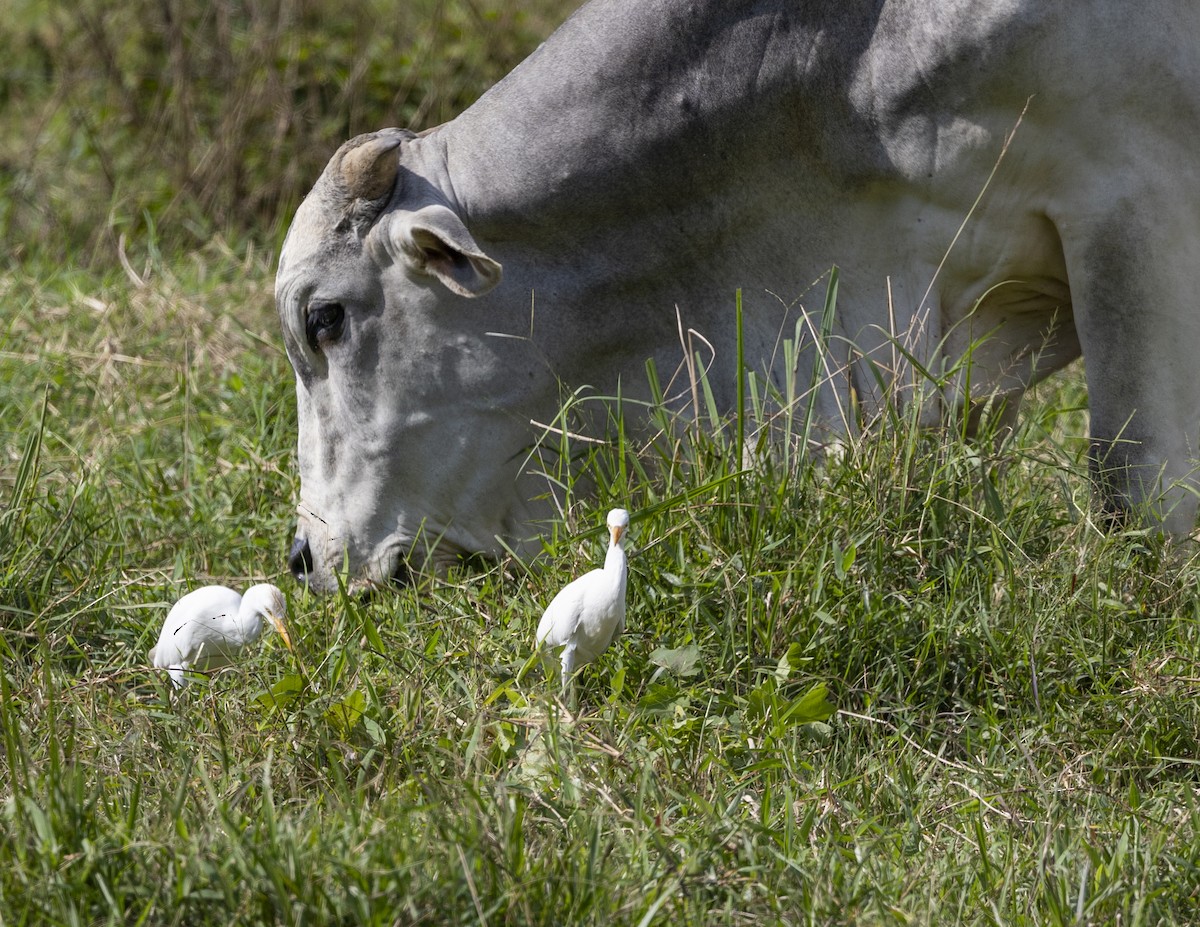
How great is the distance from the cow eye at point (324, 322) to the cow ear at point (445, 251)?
268mm

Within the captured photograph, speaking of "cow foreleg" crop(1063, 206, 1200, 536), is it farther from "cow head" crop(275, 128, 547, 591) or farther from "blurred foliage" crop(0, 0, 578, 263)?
"blurred foliage" crop(0, 0, 578, 263)

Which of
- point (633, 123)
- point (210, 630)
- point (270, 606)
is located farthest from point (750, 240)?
point (210, 630)

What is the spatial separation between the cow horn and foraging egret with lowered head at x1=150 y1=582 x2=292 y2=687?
105 cm

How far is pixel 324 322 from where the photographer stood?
405 cm

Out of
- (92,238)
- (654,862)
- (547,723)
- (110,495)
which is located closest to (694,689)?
(547,723)

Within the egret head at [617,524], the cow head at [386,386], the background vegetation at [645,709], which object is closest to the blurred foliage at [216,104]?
the background vegetation at [645,709]

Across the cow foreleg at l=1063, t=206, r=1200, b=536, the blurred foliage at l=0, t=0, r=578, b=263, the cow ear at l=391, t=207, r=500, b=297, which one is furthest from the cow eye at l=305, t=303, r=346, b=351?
the blurred foliage at l=0, t=0, r=578, b=263

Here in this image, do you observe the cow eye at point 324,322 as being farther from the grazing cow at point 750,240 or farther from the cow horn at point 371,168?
the cow horn at point 371,168

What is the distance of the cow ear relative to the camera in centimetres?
367

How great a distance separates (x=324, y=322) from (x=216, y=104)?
3.65 m

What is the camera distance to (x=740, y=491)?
3566mm

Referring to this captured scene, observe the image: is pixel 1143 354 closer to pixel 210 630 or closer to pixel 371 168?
pixel 371 168

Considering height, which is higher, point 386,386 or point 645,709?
point 386,386

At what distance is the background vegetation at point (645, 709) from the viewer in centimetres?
251
